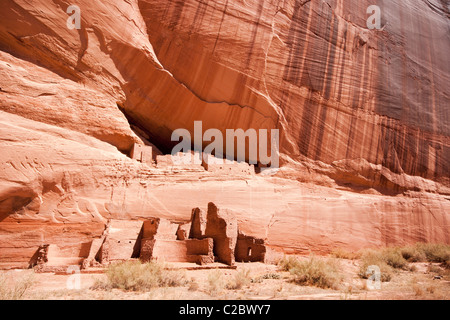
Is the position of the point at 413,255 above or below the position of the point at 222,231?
below

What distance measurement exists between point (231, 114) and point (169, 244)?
6529 millimetres

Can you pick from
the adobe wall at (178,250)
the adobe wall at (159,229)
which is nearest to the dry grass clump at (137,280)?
the adobe wall at (178,250)

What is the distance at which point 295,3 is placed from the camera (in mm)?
14312

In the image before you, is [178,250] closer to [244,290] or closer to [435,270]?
[244,290]

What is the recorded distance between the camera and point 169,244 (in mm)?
10133

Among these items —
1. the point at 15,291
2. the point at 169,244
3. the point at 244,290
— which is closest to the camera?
the point at 15,291

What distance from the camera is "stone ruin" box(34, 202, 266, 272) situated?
9391mm

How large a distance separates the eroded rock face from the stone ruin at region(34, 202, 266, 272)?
0.52 metres

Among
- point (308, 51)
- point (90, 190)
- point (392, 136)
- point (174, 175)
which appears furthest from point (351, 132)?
point (90, 190)

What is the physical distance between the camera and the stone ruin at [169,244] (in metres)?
9.39

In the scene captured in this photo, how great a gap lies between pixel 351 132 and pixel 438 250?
575cm

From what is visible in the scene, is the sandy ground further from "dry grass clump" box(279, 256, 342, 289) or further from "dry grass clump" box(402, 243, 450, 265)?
"dry grass clump" box(402, 243, 450, 265)

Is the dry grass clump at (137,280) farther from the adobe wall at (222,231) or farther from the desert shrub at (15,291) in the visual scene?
the adobe wall at (222,231)

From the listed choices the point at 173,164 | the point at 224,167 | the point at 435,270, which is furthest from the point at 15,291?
the point at 435,270
